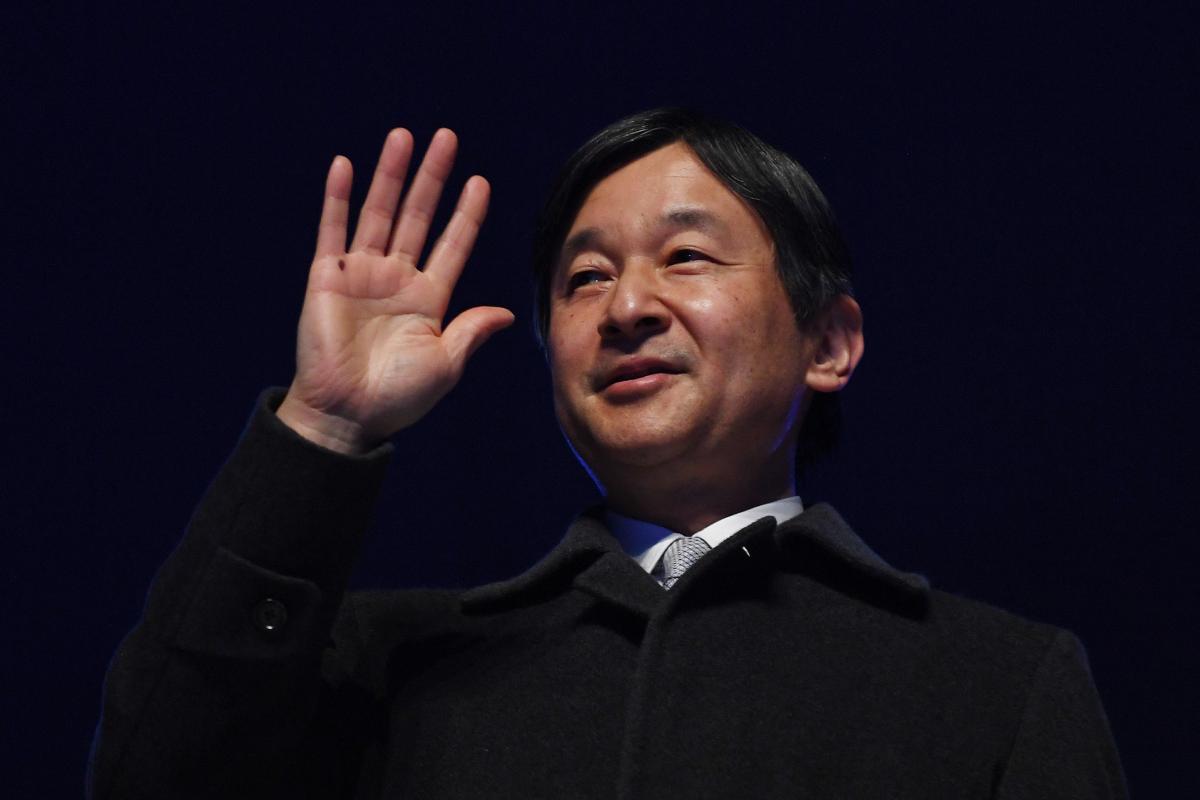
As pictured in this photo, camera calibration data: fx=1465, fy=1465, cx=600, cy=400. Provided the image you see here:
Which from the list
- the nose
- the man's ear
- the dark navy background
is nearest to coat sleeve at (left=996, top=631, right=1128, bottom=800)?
the man's ear

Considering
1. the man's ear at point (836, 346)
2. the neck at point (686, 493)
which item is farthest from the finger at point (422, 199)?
the man's ear at point (836, 346)

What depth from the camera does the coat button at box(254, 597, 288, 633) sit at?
1.31m

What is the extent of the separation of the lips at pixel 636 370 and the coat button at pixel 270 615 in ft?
1.53

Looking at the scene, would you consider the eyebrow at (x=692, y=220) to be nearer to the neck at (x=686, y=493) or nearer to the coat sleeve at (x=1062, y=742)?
the neck at (x=686, y=493)

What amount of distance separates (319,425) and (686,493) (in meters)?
0.45

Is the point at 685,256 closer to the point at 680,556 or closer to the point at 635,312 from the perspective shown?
the point at 635,312

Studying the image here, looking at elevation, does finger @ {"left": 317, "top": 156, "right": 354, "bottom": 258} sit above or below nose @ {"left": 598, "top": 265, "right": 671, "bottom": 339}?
above

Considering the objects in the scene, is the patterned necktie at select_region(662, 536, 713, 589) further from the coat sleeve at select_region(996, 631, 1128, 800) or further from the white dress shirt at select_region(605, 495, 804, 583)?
the coat sleeve at select_region(996, 631, 1128, 800)

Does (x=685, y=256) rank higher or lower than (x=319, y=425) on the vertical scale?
higher

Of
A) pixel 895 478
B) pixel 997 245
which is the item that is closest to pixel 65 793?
pixel 895 478

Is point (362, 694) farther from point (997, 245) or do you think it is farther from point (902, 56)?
point (902, 56)

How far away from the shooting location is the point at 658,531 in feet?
5.30

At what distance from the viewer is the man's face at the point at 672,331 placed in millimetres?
1581

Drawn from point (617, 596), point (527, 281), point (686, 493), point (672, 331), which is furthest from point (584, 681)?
point (527, 281)
